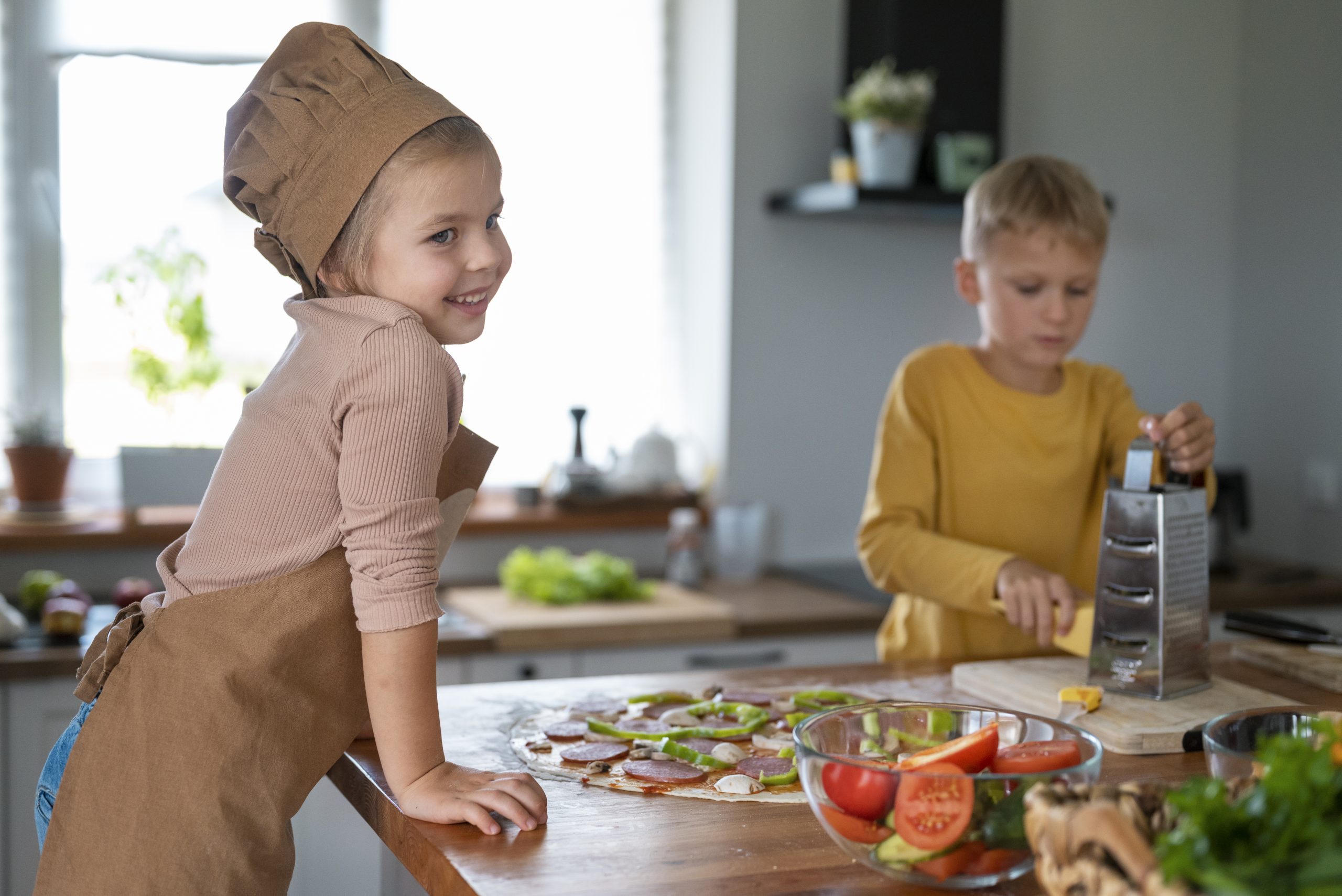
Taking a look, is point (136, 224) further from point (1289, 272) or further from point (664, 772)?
point (1289, 272)

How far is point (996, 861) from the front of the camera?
82 cm

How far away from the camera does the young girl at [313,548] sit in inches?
38.8

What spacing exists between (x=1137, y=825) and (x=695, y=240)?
2.64 m

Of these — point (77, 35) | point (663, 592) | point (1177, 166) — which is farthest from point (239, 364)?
point (1177, 166)

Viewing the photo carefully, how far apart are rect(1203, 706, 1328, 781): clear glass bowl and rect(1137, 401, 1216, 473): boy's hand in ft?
1.72

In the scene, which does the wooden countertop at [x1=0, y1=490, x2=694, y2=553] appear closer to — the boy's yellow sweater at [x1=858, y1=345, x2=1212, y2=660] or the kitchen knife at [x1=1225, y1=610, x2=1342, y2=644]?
the boy's yellow sweater at [x1=858, y1=345, x2=1212, y2=660]

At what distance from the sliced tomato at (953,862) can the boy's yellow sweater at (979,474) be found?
2.99ft

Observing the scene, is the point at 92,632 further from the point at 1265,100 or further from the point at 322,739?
the point at 1265,100

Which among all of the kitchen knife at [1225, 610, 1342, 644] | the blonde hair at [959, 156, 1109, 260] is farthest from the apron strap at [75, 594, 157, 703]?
the kitchen knife at [1225, 610, 1342, 644]

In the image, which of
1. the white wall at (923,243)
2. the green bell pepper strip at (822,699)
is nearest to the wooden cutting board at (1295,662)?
the green bell pepper strip at (822,699)

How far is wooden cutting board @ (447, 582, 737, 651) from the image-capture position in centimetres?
240

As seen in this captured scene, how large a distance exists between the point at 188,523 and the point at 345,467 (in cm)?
188

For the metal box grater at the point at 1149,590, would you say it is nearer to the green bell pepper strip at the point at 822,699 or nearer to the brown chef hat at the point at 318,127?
the green bell pepper strip at the point at 822,699

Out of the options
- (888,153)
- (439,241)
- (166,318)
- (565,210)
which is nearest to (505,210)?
(565,210)
